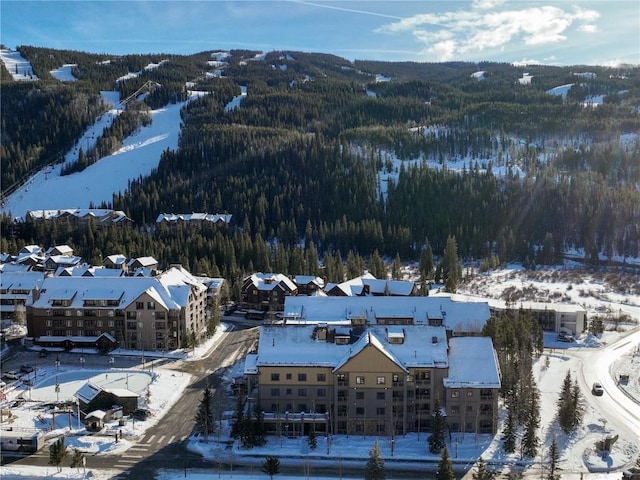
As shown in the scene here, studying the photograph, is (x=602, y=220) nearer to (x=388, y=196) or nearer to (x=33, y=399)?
(x=388, y=196)

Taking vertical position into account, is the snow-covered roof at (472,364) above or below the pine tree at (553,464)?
above

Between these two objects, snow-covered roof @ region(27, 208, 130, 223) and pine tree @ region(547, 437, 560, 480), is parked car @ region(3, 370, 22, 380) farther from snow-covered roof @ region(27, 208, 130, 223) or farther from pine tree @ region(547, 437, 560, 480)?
snow-covered roof @ region(27, 208, 130, 223)

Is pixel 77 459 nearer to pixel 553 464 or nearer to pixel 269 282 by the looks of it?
pixel 553 464

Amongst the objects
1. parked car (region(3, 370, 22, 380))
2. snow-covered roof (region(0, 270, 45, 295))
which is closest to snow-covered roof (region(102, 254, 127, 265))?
snow-covered roof (region(0, 270, 45, 295))

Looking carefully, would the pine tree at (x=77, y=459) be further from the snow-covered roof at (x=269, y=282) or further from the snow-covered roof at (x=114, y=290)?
the snow-covered roof at (x=269, y=282)

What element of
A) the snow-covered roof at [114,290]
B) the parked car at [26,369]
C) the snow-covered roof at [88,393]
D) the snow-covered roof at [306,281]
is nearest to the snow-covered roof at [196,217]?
the snow-covered roof at [306,281]

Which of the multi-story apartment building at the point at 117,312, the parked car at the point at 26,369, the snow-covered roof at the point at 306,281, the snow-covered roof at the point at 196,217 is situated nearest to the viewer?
the parked car at the point at 26,369
